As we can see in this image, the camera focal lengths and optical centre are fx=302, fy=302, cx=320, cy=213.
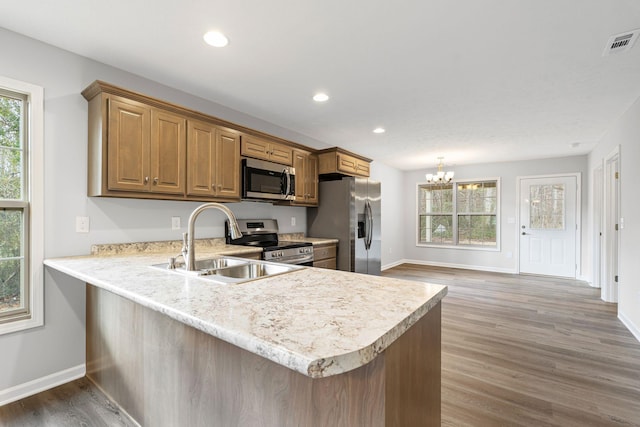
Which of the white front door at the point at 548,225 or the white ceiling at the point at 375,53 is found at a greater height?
the white ceiling at the point at 375,53

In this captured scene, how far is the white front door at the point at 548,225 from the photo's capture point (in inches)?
232

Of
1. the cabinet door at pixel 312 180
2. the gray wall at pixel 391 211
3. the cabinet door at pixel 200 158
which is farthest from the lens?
the gray wall at pixel 391 211

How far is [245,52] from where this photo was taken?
2.28 metres

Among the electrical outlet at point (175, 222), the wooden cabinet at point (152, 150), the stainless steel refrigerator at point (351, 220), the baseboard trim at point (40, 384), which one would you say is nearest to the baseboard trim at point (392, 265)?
the stainless steel refrigerator at point (351, 220)

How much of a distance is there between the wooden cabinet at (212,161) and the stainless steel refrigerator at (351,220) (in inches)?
61.1

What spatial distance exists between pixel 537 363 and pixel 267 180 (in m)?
3.06

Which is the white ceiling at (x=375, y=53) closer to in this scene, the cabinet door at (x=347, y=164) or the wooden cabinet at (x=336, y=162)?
the wooden cabinet at (x=336, y=162)

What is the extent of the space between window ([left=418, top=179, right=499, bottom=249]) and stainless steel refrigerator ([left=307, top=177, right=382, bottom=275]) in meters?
3.28

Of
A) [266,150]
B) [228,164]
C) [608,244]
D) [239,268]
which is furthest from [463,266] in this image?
[239,268]

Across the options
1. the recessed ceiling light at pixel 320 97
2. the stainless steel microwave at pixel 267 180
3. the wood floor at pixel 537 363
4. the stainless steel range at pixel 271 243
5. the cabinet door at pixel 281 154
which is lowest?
the wood floor at pixel 537 363

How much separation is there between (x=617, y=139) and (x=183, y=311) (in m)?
5.10

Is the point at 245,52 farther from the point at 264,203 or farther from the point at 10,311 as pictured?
the point at 10,311

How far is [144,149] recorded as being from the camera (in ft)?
7.92

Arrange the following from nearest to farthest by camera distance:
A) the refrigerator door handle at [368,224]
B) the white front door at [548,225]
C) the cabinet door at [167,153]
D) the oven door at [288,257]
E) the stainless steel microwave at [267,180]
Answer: the cabinet door at [167,153], the oven door at [288,257], the stainless steel microwave at [267,180], the refrigerator door handle at [368,224], the white front door at [548,225]
